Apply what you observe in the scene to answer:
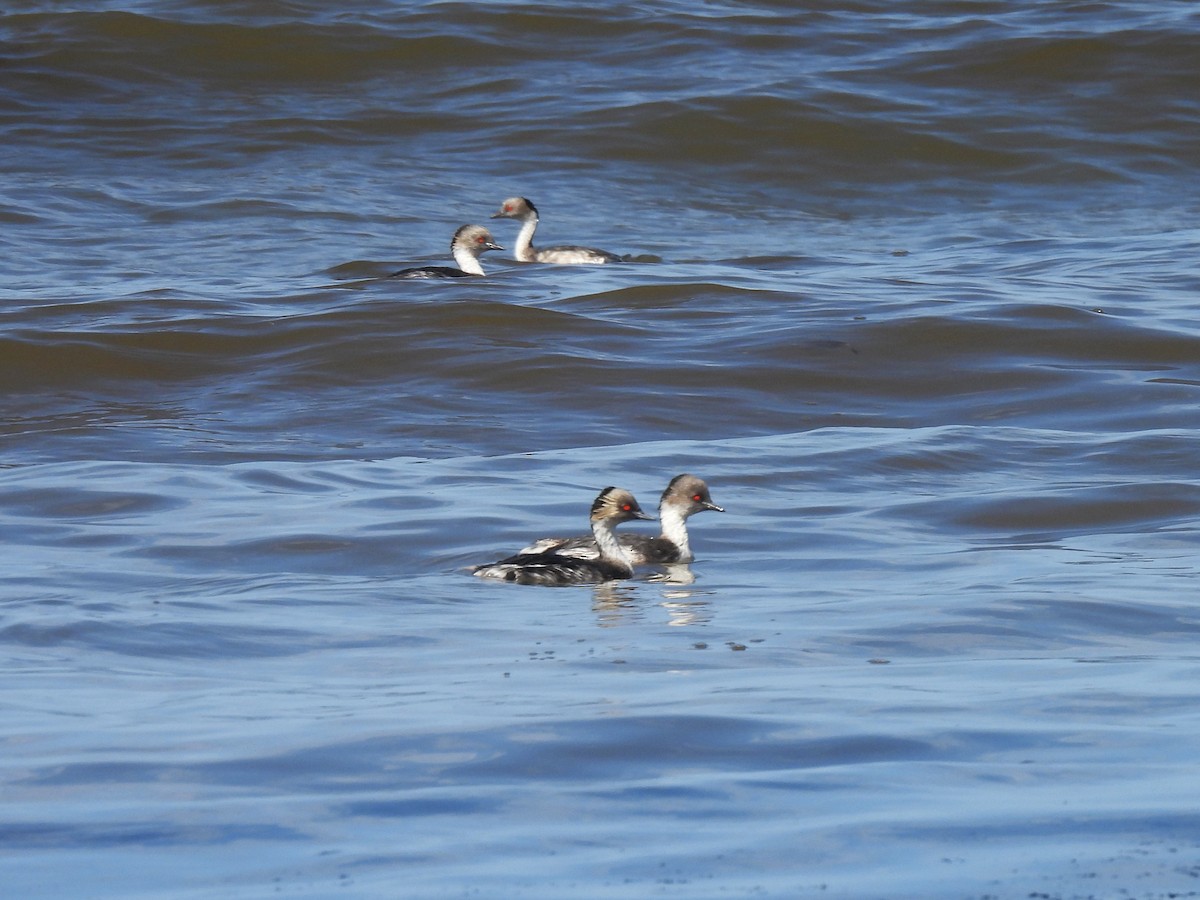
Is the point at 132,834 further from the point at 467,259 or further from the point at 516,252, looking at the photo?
the point at 516,252

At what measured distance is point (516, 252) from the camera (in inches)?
802

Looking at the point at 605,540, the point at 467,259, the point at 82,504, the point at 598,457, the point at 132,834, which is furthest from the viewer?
the point at 467,259

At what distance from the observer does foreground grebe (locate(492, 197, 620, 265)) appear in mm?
19156

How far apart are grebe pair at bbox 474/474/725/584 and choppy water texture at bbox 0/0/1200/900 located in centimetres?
12

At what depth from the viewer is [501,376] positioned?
540 inches

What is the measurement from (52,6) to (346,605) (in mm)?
25511

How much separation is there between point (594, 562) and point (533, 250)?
38.3 ft

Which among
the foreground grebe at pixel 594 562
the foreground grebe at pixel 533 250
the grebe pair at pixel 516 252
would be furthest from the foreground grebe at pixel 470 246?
the foreground grebe at pixel 594 562

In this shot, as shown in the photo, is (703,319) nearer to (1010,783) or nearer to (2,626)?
(2,626)

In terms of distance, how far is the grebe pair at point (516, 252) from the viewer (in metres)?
17.6

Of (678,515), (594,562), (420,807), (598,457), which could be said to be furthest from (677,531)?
(420,807)

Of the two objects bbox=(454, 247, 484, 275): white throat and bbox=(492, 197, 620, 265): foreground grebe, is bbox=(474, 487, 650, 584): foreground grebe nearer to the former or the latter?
bbox=(454, 247, 484, 275): white throat

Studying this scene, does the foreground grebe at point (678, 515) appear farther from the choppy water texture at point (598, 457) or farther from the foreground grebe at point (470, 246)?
the foreground grebe at point (470, 246)

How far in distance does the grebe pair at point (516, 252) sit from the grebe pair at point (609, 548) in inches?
327
